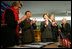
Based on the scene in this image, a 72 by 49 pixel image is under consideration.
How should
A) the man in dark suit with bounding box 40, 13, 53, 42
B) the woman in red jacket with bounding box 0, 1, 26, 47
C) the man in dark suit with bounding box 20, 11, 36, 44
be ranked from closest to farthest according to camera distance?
the woman in red jacket with bounding box 0, 1, 26, 47 < the man in dark suit with bounding box 20, 11, 36, 44 < the man in dark suit with bounding box 40, 13, 53, 42

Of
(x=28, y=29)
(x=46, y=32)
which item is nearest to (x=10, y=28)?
(x=28, y=29)

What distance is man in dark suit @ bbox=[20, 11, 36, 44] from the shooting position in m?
0.85

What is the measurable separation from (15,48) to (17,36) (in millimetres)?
94

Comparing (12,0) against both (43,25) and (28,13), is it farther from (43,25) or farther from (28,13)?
(43,25)

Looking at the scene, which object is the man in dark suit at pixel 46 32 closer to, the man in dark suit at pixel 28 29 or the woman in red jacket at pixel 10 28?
the man in dark suit at pixel 28 29

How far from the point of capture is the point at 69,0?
903mm

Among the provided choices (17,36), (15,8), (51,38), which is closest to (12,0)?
(15,8)

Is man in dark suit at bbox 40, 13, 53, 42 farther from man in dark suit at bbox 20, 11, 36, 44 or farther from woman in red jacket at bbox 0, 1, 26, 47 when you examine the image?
woman in red jacket at bbox 0, 1, 26, 47

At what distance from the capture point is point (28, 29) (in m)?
0.88

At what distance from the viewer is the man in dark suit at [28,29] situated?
0.85 meters

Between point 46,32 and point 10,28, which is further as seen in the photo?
point 46,32

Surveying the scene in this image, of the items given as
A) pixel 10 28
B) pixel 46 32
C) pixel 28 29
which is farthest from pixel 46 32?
pixel 10 28

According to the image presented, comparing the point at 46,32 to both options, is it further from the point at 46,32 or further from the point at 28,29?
the point at 28,29

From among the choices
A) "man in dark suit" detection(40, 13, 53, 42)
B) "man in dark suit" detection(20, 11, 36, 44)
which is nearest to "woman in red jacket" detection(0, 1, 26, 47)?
"man in dark suit" detection(20, 11, 36, 44)
